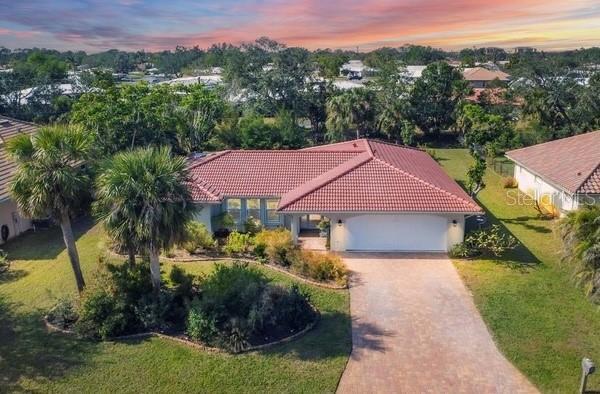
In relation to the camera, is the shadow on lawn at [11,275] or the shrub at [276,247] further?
the shrub at [276,247]

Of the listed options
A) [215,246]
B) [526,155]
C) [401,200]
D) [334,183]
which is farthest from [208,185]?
[526,155]

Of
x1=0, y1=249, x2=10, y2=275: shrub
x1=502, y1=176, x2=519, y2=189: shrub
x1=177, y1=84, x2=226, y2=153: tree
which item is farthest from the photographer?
x1=177, y1=84, x2=226, y2=153: tree

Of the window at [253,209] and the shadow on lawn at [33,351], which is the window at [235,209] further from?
the shadow on lawn at [33,351]

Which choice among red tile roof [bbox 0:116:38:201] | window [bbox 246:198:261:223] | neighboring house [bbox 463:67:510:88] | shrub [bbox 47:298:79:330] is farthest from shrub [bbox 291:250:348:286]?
neighboring house [bbox 463:67:510:88]

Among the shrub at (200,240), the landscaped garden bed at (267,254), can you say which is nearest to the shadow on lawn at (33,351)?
the landscaped garden bed at (267,254)

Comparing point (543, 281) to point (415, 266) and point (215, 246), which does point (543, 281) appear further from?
point (215, 246)

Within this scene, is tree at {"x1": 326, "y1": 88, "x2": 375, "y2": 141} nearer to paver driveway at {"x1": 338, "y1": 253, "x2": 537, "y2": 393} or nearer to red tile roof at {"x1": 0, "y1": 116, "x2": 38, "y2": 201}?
red tile roof at {"x1": 0, "y1": 116, "x2": 38, "y2": 201}
